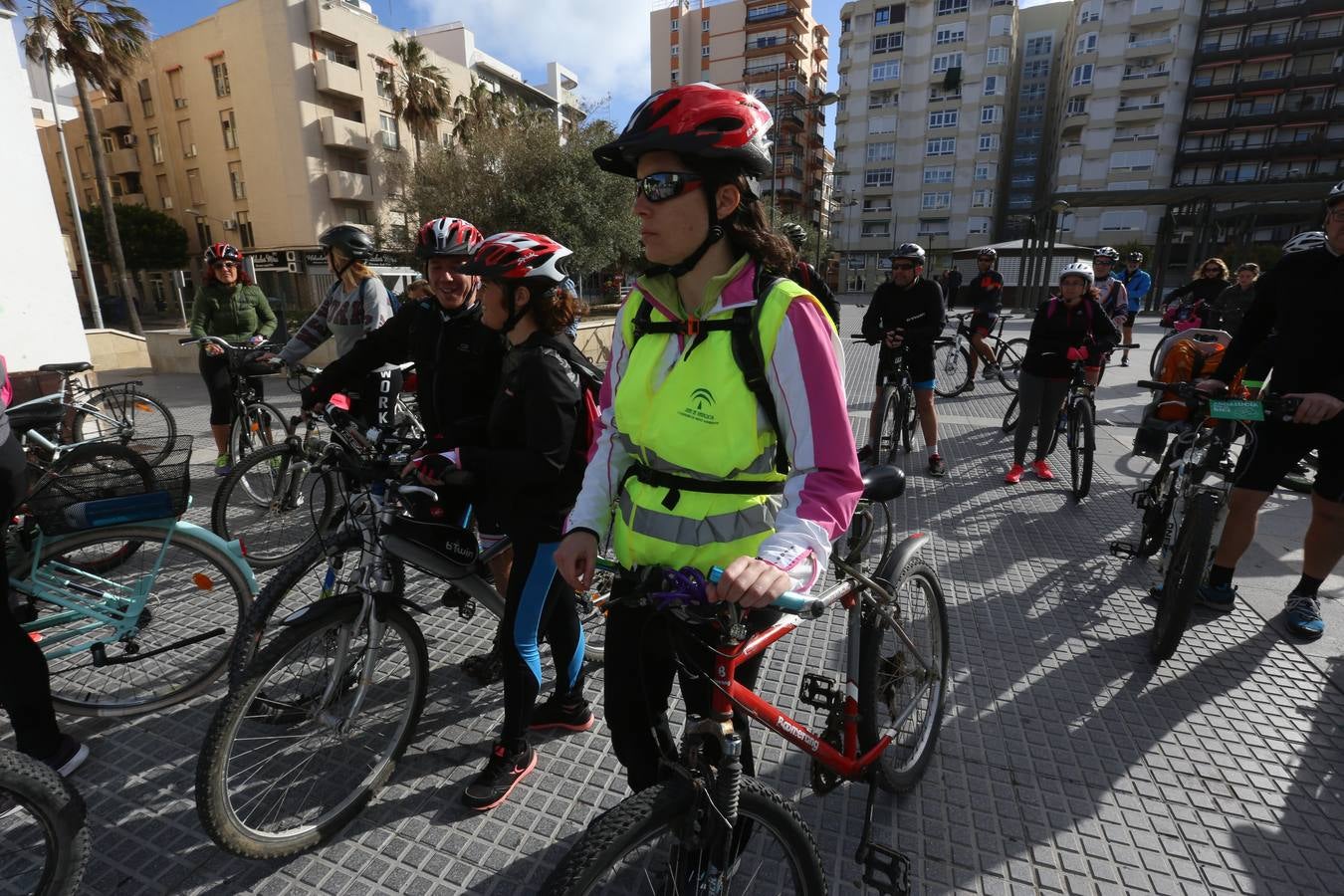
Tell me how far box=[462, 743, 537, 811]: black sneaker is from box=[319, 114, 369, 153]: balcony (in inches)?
1509

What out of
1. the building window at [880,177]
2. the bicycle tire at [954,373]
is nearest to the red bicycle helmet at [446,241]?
the bicycle tire at [954,373]

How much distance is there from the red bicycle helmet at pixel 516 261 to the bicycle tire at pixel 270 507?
2.26 metres

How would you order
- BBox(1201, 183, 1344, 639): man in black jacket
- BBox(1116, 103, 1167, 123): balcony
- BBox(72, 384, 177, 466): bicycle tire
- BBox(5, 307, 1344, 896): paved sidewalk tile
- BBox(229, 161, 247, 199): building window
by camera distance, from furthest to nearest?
BBox(1116, 103, 1167, 123): balcony, BBox(229, 161, 247, 199): building window, BBox(72, 384, 177, 466): bicycle tire, BBox(1201, 183, 1344, 639): man in black jacket, BBox(5, 307, 1344, 896): paved sidewalk tile

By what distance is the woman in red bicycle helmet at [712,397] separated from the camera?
1445 mm

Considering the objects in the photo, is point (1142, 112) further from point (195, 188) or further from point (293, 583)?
point (293, 583)

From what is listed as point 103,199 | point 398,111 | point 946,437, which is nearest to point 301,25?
point 398,111

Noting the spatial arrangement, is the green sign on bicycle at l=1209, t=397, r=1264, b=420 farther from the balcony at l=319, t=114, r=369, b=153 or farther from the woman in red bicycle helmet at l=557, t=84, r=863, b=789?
the balcony at l=319, t=114, r=369, b=153

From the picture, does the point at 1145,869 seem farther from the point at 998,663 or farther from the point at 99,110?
the point at 99,110

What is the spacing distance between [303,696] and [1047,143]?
77316 millimetres

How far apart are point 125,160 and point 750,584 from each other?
50.8 meters

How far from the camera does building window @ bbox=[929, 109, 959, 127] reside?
5441cm

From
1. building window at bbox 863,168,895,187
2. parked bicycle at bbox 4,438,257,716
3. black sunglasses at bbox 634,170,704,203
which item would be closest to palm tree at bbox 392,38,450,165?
parked bicycle at bbox 4,438,257,716

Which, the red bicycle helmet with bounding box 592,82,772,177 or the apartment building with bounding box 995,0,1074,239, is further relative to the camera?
the apartment building with bounding box 995,0,1074,239

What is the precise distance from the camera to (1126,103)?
163 feet
